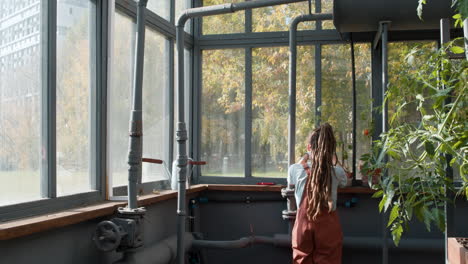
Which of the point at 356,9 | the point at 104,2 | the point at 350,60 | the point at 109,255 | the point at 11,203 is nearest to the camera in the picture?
the point at 11,203

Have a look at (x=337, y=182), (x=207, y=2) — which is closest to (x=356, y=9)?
(x=337, y=182)

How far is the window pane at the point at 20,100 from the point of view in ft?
9.69

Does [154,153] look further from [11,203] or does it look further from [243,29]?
[11,203]

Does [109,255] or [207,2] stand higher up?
[207,2]

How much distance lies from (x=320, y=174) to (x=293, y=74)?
4.75ft

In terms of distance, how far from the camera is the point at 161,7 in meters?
5.25

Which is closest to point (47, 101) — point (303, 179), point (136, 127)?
point (136, 127)

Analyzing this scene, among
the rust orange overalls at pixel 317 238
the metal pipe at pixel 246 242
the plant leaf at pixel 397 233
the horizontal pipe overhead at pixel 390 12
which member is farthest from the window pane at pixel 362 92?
the plant leaf at pixel 397 233

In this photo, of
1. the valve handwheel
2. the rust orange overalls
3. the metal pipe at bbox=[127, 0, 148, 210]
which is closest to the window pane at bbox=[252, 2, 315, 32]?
the rust orange overalls

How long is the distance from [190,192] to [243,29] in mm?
1832

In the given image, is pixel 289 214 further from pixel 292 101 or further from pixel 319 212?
pixel 319 212

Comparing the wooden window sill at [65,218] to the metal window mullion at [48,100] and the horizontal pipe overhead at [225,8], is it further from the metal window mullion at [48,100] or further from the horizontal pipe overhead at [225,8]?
the horizontal pipe overhead at [225,8]

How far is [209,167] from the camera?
600 cm

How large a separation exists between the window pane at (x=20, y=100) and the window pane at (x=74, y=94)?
220mm
